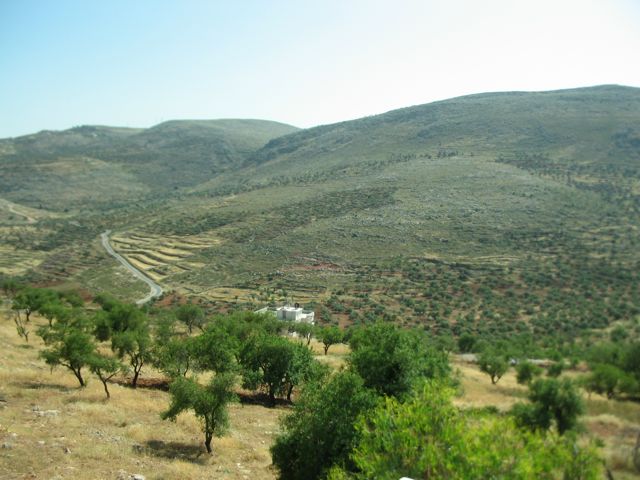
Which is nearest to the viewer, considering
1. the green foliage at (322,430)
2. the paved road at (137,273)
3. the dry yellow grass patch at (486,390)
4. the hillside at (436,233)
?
the green foliage at (322,430)

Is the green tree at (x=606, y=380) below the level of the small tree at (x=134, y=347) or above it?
below

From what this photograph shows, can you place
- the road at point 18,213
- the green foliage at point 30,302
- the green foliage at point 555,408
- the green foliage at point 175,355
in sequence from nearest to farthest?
1. the green foliage at point 555,408
2. the green foliage at point 175,355
3. the green foliage at point 30,302
4. the road at point 18,213

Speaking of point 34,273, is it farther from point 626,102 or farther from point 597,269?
point 626,102

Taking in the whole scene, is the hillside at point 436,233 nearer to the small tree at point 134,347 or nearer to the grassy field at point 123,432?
the grassy field at point 123,432

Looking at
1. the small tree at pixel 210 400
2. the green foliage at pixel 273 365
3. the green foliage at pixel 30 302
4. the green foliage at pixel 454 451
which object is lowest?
the green foliage at pixel 273 365

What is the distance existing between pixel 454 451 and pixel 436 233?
226ft

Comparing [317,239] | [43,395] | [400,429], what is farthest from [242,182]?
[400,429]

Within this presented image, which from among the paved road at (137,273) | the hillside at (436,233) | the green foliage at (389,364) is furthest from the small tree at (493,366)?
the paved road at (137,273)

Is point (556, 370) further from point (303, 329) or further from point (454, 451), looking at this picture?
point (454, 451)

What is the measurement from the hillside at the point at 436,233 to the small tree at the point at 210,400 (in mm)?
34572

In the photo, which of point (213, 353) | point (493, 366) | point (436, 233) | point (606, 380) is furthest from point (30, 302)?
point (436, 233)

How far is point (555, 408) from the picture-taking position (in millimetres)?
20969

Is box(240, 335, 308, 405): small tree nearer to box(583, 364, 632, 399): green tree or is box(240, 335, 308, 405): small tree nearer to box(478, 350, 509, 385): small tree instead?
box(478, 350, 509, 385): small tree

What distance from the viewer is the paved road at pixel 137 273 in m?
66.4
